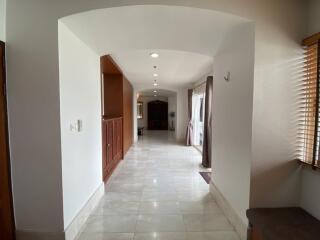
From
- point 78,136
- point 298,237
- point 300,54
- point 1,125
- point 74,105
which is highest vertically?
point 300,54

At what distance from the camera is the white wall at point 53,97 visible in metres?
1.66

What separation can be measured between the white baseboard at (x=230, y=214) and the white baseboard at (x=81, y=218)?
1.65m

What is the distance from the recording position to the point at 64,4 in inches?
65.0

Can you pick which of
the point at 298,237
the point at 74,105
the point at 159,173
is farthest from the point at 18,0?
the point at 159,173

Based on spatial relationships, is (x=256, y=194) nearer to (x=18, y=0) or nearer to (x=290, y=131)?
(x=290, y=131)

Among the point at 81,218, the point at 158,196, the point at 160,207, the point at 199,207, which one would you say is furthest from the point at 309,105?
the point at 81,218

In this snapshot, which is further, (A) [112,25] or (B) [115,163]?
(B) [115,163]

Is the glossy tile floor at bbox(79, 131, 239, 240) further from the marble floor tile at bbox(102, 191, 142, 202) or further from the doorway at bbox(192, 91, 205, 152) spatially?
the doorway at bbox(192, 91, 205, 152)

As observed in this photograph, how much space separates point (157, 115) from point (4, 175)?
38.4 ft

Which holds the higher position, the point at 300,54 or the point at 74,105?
the point at 300,54

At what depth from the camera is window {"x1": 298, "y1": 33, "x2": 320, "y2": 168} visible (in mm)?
1602

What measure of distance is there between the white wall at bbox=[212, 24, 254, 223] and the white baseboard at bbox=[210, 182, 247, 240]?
6 cm

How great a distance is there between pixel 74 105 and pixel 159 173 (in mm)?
2444

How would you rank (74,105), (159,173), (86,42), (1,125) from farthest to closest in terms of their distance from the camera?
(159,173)
(86,42)
(74,105)
(1,125)
